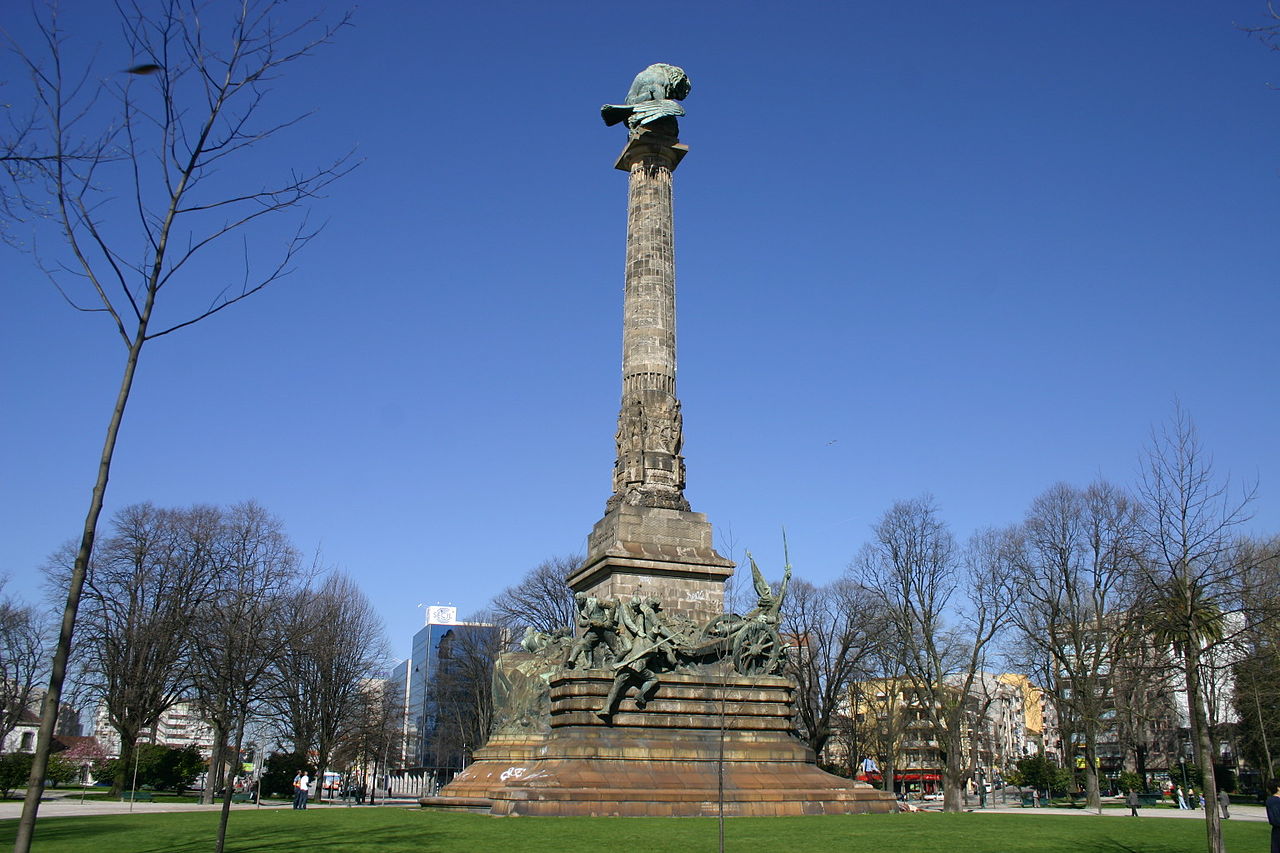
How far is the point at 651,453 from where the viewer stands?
78.5ft

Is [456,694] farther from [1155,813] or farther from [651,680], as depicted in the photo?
[651,680]

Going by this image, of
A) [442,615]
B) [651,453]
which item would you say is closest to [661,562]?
[651,453]

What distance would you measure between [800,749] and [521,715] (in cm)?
605

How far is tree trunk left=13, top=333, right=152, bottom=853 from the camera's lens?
20.3 feet

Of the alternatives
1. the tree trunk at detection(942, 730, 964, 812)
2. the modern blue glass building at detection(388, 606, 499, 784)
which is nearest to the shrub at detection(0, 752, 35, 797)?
the modern blue glass building at detection(388, 606, 499, 784)

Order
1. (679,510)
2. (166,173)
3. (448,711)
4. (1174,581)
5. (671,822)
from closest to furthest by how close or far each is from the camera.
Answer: (166,173) < (1174,581) < (671,822) < (679,510) < (448,711)

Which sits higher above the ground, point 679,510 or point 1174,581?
point 679,510

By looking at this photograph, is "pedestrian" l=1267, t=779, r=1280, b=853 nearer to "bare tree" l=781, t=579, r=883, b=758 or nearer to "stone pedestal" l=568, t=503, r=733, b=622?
"stone pedestal" l=568, t=503, r=733, b=622

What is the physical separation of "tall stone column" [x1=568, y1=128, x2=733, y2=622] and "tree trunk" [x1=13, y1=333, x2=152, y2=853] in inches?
603

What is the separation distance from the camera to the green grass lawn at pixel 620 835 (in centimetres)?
1241

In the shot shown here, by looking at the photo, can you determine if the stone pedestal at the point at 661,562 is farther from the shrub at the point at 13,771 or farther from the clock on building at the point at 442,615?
the clock on building at the point at 442,615

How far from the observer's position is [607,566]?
22141 millimetres

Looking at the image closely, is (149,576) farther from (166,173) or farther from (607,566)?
(166,173)

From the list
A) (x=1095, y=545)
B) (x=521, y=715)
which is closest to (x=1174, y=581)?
(x=521, y=715)
